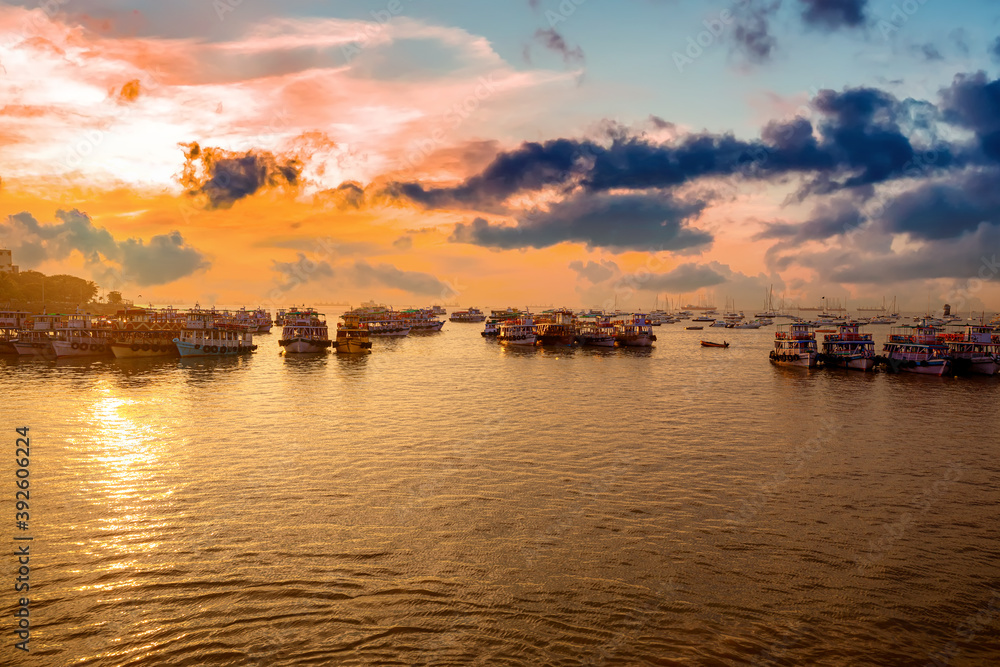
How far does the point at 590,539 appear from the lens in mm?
18578

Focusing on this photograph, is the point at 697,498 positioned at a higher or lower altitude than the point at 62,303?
lower

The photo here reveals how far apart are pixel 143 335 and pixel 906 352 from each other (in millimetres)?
103402

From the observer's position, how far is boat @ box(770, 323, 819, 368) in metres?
74.1

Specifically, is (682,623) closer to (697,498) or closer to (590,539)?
(590,539)

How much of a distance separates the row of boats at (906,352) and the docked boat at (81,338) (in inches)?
3814

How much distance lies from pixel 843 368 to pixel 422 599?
7575cm

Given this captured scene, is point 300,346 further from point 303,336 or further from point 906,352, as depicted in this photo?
point 906,352

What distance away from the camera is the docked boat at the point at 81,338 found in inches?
3009

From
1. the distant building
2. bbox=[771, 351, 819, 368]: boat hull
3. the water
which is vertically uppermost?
the distant building

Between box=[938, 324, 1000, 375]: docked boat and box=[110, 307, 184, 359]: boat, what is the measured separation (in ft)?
346

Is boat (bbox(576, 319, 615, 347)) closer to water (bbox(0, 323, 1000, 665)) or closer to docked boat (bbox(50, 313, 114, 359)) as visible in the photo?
water (bbox(0, 323, 1000, 665))

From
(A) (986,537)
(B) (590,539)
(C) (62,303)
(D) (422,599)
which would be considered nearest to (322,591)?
(D) (422,599)

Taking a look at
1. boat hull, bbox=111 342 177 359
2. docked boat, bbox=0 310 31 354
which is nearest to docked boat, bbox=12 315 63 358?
docked boat, bbox=0 310 31 354

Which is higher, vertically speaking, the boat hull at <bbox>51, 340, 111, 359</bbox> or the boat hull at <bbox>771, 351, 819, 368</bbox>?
the boat hull at <bbox>51, 340, 111, 359</bbox>
